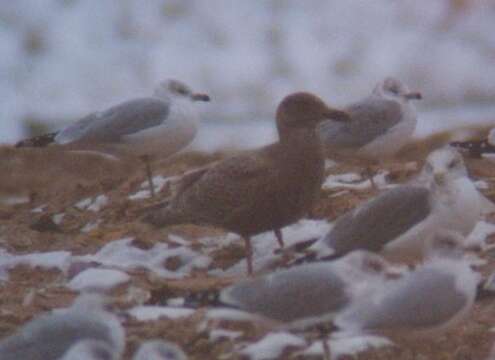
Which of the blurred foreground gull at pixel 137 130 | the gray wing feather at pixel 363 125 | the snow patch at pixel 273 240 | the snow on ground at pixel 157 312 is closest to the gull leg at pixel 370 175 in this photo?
the gray wing feather at pixel 363 125

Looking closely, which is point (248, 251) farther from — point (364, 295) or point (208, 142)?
point (208, 142)

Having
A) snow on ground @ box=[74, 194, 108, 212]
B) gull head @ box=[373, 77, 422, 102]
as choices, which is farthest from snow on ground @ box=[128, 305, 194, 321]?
gull head @ box=[373, 77, 422, 102]

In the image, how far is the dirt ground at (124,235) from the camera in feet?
14.9

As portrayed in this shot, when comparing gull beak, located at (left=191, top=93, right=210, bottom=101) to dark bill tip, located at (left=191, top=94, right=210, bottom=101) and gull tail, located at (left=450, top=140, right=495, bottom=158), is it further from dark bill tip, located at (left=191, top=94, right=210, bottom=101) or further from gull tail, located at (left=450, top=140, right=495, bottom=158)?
gull tail, located at (left=450, top=140, right=495, bottom=158)

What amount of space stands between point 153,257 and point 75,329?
1716mm

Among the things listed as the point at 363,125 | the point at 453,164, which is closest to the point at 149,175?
the point at 363,125

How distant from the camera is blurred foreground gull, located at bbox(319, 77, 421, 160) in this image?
281 inches

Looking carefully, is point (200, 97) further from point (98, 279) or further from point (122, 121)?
point (98, 279)

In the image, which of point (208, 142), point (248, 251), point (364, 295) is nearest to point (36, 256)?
point (248, 251)

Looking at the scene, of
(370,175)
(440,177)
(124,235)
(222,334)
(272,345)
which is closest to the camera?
(272,345)

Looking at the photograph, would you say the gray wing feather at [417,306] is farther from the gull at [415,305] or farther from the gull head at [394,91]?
the gull head at [394,91]

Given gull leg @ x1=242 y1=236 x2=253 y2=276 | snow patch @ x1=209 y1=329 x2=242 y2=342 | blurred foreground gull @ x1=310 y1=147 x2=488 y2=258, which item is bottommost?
gull leg @ x1=242 y1=236 x2=253 y2=276

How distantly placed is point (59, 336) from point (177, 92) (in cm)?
364

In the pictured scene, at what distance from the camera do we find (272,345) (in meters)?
4.41
